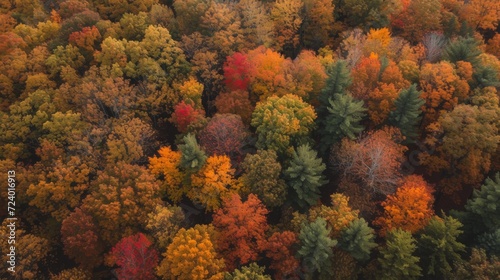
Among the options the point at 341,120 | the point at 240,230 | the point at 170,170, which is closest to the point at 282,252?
the point at 240,230

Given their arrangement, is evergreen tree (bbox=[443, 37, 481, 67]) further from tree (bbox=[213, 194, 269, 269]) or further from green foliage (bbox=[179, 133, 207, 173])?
green foliage (bbox=[179, 133, 207, 173])

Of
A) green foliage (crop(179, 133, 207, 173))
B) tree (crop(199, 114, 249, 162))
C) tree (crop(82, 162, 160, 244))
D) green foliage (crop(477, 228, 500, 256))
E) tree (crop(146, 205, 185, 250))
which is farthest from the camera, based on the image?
tree (crop(199, 114, 249, 162))

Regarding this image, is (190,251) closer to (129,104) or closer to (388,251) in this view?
(388,251)

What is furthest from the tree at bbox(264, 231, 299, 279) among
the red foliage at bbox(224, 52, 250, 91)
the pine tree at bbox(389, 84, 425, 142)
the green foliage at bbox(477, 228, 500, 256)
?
the red foliage at bbox(224, 52, 250, 91)

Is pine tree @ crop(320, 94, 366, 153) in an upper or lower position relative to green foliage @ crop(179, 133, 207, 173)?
upper

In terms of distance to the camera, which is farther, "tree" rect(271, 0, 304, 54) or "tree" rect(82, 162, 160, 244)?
"tree" rect(271, 0, 304, 54)

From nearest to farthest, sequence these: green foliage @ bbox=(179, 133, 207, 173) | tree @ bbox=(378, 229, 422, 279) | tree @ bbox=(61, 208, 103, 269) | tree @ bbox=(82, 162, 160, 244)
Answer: tree @ bbox=(378, 229, 422, 279)
tree @ bbox=(61, 208, 103, 269)
tree @ bbox=(82, 162, 160, 244)
green foliage @ bbox=(179, 133, 207, 173)

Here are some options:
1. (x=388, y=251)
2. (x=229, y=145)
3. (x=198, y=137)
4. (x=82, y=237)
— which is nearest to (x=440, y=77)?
(x=388, y=251)
